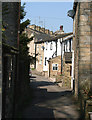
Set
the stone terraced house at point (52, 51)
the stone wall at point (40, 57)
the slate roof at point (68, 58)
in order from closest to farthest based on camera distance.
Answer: the slate roof at point (68, 58)
the stone terraced house at point (52, 51)
the stone wall at point (40, 57)

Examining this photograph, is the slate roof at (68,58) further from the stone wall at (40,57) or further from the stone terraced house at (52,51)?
the stone wall at (40,57)

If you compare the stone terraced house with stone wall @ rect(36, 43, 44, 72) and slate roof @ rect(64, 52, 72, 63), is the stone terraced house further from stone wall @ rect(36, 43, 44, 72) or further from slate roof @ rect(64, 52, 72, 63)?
slate roof @ rect(64, 52, 72, 63)

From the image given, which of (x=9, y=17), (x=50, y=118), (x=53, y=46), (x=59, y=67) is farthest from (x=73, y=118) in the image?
(x=53, y=46)

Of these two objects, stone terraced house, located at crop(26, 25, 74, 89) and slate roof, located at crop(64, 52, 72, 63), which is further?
stone terraced house, located at crop(26, 25, 74, 89)

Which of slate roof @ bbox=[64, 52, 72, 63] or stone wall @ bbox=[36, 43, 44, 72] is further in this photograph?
stone wall @ bbox=[36, 43, 44, 72]

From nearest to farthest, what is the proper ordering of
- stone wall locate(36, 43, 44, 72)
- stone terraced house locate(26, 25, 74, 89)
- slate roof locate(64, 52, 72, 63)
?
slate roof locate(64, 52, 72, 63), stone terraced house locate(26, 25, 74, 89), stone wall locate(36, 43, 44, 72)

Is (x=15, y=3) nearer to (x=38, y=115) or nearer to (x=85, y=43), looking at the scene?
(x=85, y=43)

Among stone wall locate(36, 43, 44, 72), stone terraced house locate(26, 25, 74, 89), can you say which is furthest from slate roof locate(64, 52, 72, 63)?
stone wall locate(36, 43, 44, 72)

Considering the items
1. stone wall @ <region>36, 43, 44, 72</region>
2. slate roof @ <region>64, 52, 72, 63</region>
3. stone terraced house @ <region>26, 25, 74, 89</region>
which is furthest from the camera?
stone wall @ <region>36, 43, 44, 72</region>

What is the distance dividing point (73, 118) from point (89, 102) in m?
1.10

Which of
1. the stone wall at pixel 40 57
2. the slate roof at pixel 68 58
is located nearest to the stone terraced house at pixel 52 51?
the stone wall at pixel 40 57

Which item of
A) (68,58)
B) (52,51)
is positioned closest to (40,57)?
(52,51)

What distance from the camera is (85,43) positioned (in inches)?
400

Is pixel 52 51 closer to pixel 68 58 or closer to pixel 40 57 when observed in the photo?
pixel 40 57
